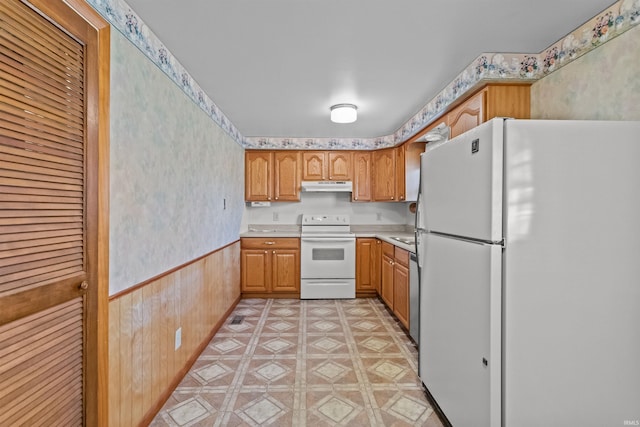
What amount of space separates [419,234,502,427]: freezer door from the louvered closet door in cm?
165

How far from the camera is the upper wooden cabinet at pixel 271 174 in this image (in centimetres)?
436

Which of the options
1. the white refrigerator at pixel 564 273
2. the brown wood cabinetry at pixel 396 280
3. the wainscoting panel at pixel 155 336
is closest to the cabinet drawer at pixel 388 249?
the brown wood cabinetry at pixel 396 280

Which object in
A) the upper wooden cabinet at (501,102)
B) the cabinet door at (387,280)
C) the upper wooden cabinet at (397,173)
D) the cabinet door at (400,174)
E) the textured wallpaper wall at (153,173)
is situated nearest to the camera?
the textured wallpaper wall at (153,173)

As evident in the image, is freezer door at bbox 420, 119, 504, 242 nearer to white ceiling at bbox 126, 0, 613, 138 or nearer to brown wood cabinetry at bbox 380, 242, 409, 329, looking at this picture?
white ceiling at bbox 126, 0, 613, 138

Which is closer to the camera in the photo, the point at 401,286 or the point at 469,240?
the point at 469,240

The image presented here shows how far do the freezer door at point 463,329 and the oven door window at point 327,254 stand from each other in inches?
84.6

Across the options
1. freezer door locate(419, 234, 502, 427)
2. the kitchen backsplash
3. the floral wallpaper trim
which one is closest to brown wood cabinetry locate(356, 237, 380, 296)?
the kitchen backsplash

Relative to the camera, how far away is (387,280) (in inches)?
144

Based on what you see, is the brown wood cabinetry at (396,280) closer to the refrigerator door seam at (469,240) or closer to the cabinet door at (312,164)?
the refrigerator door seam at (469,240)

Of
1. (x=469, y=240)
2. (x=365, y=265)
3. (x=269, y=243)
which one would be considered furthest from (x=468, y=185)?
(x=269, y=243)

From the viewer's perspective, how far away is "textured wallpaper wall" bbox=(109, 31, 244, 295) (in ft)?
4.66

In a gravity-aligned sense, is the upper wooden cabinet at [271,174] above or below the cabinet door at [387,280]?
above

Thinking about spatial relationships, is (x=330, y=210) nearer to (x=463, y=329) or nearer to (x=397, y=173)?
(x=397, y=173)

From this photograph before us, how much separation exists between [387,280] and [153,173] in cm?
280
